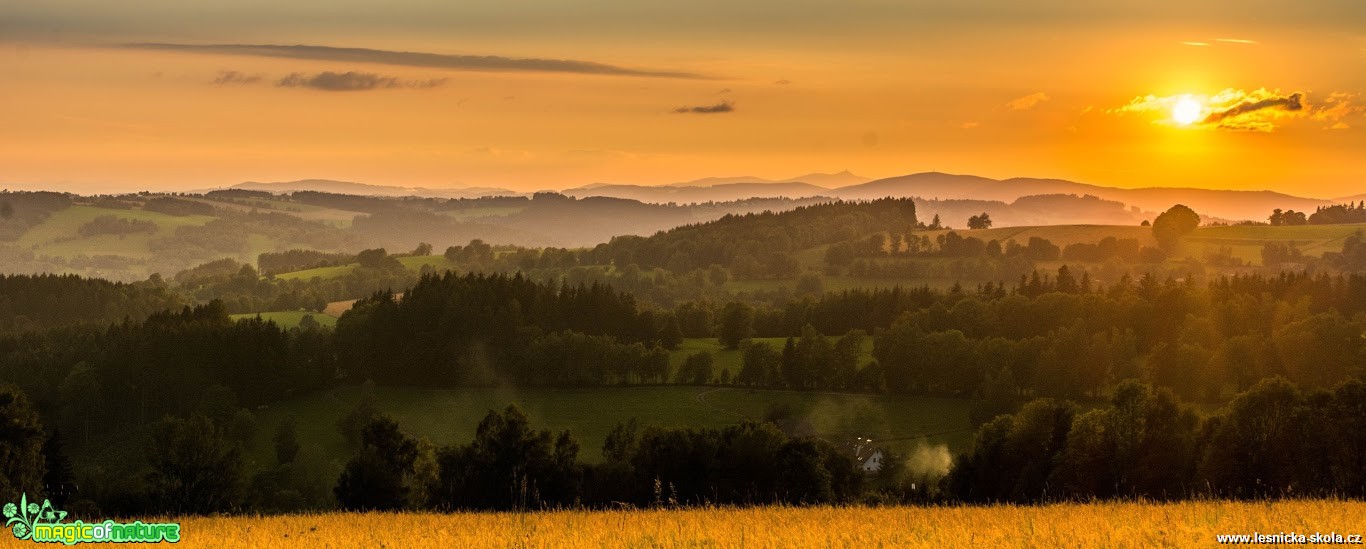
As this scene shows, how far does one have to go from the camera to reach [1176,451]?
53.6 metres

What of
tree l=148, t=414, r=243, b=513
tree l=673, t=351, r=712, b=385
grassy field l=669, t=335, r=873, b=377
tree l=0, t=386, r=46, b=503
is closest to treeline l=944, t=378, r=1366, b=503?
tree l=148, t=414, r=243, b=513

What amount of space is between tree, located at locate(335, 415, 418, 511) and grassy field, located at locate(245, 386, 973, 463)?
36.8 metres

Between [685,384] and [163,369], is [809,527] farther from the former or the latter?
[163,369]

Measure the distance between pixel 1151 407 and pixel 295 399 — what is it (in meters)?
87.4

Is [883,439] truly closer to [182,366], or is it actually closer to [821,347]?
[821,347]

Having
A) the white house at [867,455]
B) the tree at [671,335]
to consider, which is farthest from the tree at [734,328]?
the white house at [867,455]

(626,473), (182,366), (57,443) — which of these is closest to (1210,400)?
(626,473)

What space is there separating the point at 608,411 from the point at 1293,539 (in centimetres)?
8693

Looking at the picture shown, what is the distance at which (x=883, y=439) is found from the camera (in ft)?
317

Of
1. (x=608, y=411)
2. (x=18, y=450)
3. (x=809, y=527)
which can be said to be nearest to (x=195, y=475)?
(x=18, y=450)

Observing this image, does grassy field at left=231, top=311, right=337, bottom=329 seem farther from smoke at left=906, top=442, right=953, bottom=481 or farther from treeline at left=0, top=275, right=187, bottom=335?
smoke at left=906, top=442, right=953, bottom=481

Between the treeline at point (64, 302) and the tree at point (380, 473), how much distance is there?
133 meters

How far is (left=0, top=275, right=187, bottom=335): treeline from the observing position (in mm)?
177000

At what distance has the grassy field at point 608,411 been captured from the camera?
100062 mm
